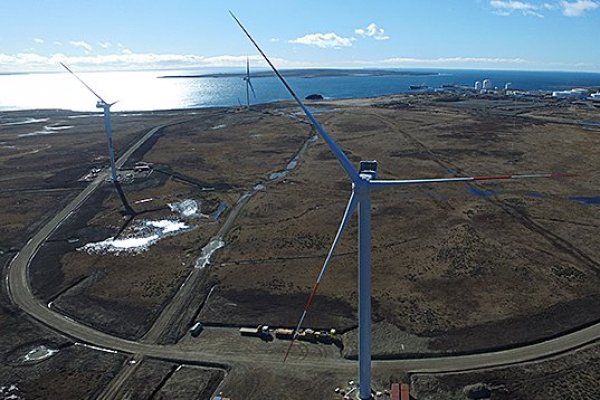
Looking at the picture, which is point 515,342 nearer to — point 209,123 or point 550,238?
point 550,238

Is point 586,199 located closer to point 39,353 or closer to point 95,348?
point 95,348

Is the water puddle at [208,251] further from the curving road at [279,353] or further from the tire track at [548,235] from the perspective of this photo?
the tire track at [548,235]

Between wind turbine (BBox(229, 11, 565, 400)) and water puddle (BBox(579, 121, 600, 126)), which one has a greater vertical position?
wind turbine (BBox(229, 11, 565, 400))

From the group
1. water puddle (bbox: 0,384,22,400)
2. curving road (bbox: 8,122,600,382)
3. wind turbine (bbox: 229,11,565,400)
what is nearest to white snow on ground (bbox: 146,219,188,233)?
curving road (bbox: 8,122,600,382)

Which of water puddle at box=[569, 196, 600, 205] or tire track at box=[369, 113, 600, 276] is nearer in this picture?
tire track at box=[369, 113, 600, 276]

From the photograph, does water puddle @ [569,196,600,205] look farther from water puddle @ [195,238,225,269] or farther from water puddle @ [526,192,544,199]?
water puddle @ [195,238,225,269]
